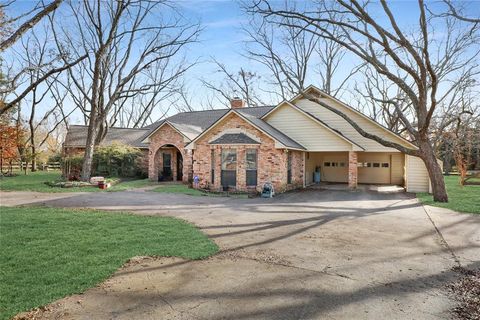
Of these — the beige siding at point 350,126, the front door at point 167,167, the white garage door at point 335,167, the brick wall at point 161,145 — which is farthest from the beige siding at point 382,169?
the front door at point 167,167

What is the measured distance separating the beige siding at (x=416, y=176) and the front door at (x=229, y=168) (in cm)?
978

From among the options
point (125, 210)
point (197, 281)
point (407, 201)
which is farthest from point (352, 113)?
point (197, 281)

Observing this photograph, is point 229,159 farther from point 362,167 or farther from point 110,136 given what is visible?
point 110,136

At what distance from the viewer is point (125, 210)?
11039 millimetres

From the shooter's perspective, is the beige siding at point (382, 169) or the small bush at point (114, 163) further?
the small bush at point (114, 163)

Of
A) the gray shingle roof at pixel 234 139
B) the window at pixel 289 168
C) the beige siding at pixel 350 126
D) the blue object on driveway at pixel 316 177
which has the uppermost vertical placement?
the beige siding at pixel 350 126

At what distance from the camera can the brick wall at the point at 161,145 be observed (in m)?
22.1

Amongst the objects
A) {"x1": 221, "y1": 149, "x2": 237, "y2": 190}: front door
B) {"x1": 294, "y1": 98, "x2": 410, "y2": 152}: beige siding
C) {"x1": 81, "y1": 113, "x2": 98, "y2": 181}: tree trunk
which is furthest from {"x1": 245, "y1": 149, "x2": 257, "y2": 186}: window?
{"x1": 81, "y1": 113, "x2": 98, "y2": 181}: tree trunk

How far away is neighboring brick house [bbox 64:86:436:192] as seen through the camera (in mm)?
16391

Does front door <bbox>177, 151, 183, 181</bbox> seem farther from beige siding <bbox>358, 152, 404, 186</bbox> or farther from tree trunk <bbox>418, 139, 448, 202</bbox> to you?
tree trunk <bbox>418, 139, 448, 202</bbox>

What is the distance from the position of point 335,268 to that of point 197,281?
7.91ft

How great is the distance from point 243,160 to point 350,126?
7124 mm

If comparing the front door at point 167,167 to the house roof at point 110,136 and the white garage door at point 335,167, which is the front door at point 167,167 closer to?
the house roof at point 110,136

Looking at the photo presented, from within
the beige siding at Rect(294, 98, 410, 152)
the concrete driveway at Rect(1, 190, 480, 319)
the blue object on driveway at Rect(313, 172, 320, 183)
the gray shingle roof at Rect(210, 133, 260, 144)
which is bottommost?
the concrete driveway at Rect(1, 190, 480, 319)
